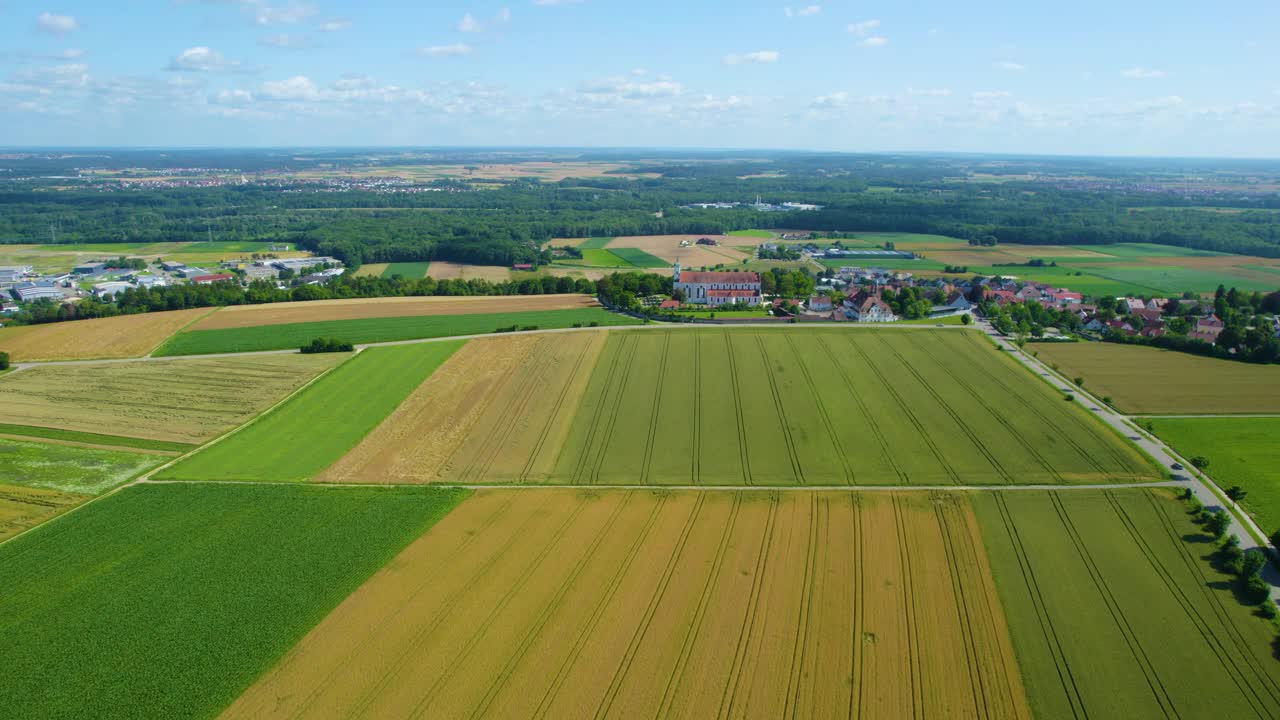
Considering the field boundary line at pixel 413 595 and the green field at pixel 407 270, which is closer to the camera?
the field boundary line at pixel 413 595

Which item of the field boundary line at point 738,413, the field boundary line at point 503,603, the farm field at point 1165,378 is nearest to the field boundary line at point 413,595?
the field boundary line at point 503,603

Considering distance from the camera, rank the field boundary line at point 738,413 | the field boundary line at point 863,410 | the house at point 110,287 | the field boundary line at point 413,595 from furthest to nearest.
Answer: the house at point 110,287 < the field boundary line at point 863,410 < the field boundary line at point 738,413 < the field boundary line at point 413,595

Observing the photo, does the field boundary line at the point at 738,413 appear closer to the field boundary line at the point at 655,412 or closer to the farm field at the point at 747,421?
the farm field at the point at 747,421

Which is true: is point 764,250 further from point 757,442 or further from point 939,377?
point 757,442

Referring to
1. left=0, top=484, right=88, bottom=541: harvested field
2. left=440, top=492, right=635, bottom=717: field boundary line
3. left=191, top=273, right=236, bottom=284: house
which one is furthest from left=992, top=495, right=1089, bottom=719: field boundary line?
left=191, top=273, right=236, bottom=284: house

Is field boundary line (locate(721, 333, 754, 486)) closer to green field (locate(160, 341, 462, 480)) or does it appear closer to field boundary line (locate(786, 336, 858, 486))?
field boundary line (locate(786, 336, 858, 486))

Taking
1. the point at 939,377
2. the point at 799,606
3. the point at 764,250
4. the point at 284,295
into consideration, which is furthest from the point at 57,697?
the point at 764,250
